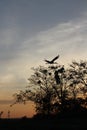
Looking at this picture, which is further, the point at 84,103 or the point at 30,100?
the point at 30,100

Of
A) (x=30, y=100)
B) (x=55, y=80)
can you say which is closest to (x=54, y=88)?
(x=55, y=80)

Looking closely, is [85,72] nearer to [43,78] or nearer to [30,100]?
[43,78]

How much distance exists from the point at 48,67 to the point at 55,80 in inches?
118

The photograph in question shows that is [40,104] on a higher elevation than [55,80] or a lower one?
lower

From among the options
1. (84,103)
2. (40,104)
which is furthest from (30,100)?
(84,103)

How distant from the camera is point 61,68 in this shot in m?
66.0

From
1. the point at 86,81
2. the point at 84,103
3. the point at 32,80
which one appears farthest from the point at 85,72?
the point at 32,80

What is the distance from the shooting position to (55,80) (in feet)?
219

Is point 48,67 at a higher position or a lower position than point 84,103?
higher

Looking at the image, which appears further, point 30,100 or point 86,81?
point 30,100

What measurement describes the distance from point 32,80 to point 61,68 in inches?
271

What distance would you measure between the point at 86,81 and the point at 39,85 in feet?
31.5

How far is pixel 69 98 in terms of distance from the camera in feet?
218

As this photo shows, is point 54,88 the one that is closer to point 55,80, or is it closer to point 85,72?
point 55,80
